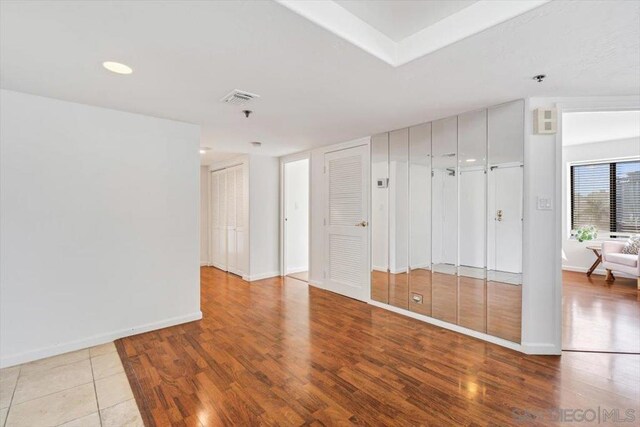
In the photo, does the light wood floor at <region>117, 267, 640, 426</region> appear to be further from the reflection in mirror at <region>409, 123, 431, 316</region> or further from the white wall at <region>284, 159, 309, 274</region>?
the white wall at <region>284, 159, 309, 274</region>

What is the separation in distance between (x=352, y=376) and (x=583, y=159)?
6406 mm

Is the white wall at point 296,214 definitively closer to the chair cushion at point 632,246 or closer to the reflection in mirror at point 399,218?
the reflection in mirror at point 399,218

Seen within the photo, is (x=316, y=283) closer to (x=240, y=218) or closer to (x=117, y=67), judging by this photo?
(x=240, y=218)

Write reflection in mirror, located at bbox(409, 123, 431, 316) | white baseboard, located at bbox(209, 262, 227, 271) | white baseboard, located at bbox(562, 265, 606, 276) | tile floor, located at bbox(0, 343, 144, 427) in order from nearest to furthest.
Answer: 1. tile floor, located at bbox(0, 343, 144, 427)
2. reflection in mirror, located at bbox(409, 123, 431, 316)
3. white baseboard, located at bbox(562, 265, 606, 276)
4. white baseboard, located at bbox(209, 262, 227, 271)

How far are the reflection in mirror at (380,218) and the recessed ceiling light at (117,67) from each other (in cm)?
279

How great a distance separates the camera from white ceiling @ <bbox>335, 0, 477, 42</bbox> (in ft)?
5.22

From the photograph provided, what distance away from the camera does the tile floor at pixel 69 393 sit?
1.76 meters

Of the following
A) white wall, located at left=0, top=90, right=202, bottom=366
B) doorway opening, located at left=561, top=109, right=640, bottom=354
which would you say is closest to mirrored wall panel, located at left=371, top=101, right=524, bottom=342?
doorway opening, located at left=561, top=109, right=640, bottom=354

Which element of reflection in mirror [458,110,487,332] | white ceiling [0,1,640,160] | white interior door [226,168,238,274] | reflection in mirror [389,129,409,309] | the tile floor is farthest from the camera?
white interior door [226,168,238,274]

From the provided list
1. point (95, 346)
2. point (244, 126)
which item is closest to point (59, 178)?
point (95, 346)

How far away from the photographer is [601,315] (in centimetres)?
343

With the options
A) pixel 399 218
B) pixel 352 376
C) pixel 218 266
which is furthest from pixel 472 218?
pixel 218 266

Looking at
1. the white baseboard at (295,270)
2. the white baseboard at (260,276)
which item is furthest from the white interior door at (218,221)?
the white baseboard at (295,270)

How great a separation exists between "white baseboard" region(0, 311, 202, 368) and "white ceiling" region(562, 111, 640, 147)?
5.03m
